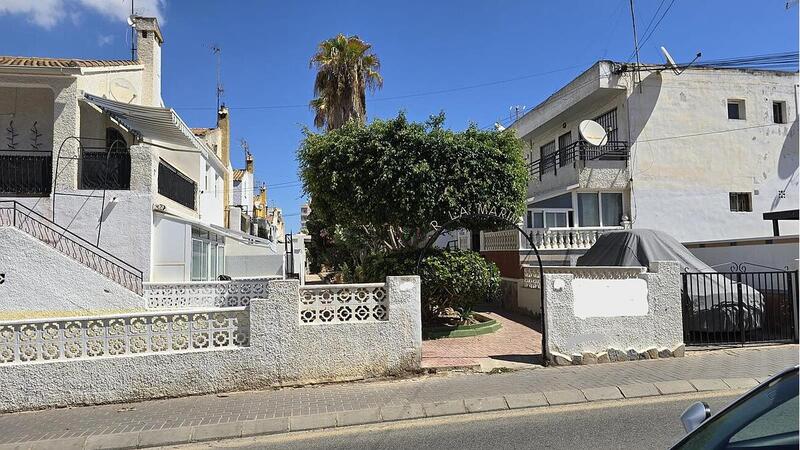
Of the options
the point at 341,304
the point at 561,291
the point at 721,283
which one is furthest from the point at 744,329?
the point at 341,304

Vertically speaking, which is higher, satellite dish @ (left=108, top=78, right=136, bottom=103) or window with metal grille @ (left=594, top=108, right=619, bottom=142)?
satellite dish @ (left=108, top=78, right=136, bottom=103)

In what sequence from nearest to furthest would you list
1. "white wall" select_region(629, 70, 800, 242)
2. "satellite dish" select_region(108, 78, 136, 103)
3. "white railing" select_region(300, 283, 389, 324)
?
"white railing" select_region(300, 283, 389, 324), "satellite dish" select_region(108, 78, 136, 103), "white wall" select_region(629, 70, 800, 242)

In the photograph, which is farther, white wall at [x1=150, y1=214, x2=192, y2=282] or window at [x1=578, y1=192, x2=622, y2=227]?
window at [x1=578, y1=192, x2=622, y2=227]

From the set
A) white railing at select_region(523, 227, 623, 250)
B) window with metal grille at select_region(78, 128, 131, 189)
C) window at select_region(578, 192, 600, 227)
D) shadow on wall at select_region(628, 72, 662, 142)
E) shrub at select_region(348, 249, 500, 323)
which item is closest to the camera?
shrub at select_region(348, 249, 500, 323)

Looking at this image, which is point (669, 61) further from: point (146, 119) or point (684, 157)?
point (146, 119)

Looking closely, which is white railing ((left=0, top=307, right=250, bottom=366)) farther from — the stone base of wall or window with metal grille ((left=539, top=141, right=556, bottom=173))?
window with metal grille ((left=539, top=141, right=556, bottom=173))

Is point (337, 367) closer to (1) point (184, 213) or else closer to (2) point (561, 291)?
(2) point (561, 291)

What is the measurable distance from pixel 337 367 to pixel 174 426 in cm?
228

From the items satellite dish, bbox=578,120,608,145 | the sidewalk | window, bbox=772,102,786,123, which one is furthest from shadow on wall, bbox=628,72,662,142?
the sidewalk

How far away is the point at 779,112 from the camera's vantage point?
17.9 m

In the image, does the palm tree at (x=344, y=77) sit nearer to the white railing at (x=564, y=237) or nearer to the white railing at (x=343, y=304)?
the white railing at (x=564, y=237)

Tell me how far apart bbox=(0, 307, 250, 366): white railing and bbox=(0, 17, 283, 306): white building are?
5790 millimetres

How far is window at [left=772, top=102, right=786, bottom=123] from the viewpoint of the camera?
17.8 metres

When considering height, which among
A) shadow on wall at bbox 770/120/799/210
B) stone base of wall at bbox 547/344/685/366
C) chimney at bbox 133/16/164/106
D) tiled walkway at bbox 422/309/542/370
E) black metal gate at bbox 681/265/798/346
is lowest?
tiled walkway at bbox 422/309/542/370
